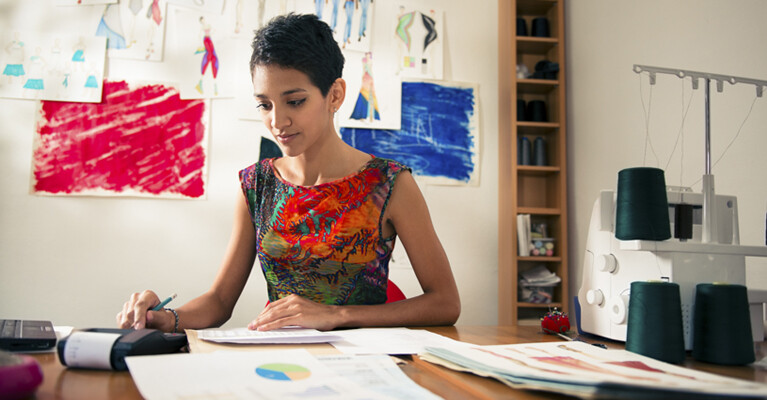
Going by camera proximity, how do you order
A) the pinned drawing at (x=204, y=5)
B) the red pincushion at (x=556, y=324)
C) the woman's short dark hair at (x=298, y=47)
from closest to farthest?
the red pincushion at (x=556, y=324) < the woman's short dark hair at (x=298, y=47) < the pinned drawing at (x=204, y=5)

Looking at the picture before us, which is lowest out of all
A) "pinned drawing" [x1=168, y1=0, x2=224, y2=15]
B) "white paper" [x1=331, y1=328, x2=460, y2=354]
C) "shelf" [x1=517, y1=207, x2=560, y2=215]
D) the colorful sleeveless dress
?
"white paper" [x1=331, y1=328, x2=460, y2=354]

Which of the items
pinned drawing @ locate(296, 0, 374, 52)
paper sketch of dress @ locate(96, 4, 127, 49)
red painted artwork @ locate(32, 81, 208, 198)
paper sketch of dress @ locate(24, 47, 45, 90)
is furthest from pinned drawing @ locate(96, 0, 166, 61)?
pinned drawing @ locate(296, 0, 374, 52)

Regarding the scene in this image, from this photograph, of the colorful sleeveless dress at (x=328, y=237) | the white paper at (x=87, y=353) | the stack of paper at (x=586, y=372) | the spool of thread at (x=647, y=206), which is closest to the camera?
the stack of paper at (x=586, y=372)

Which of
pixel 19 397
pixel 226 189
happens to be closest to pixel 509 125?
pixel 226 189

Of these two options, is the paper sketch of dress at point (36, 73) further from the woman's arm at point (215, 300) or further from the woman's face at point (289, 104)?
the woman's face at point (289, 104)

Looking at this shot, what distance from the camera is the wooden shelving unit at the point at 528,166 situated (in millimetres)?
2857

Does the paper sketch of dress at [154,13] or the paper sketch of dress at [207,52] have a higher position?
the paper sketch of dress at [154,13]

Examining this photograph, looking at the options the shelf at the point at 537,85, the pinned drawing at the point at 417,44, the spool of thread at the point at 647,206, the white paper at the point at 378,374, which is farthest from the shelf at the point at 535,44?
the white paper at the point at 378,374

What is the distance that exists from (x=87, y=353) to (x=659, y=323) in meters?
0.78

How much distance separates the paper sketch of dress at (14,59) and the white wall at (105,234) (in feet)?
0.31

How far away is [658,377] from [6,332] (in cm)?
86

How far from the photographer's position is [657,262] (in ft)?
3.23

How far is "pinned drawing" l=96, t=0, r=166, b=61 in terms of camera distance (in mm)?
2709

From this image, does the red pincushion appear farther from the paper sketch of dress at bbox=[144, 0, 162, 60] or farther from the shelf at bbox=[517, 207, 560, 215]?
the paper sketch of dress at bbox=[144, 0, 162, 60]
